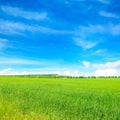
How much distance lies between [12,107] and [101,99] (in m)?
5.49

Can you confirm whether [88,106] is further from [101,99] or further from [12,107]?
[12,107]

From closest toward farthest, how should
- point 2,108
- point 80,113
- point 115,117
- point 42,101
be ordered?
1. point 115,117
2. point 80,113
3. point 2,108
4. point 42,101

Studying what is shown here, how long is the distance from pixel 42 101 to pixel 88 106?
3.77 m

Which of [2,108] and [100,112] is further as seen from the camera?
[2,108]

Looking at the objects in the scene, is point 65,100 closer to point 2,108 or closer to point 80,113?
point 80,113

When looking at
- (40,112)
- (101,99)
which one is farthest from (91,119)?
(101,99)

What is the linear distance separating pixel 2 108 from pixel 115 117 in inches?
257

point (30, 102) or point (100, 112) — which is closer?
point (100, 112)

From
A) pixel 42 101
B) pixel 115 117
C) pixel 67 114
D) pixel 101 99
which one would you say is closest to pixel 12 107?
pixel 42 101

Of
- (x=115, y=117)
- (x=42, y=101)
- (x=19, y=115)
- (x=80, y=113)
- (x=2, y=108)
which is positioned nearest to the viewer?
(x=115, y=117)

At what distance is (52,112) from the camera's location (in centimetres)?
1330

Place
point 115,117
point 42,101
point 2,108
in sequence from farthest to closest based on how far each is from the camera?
point 42,101, point 2,108, point 115,117

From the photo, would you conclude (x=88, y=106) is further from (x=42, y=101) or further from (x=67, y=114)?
(x=42, y=101)

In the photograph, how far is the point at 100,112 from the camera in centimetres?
1223
